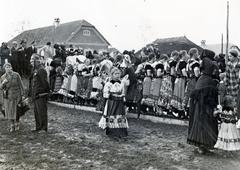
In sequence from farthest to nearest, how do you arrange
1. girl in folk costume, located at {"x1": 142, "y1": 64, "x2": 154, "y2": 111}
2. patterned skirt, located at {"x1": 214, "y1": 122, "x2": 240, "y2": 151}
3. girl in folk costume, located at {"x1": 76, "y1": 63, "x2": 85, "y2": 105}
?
girl in folk costume, located at {"x1": 76, "y1": 63, "x2": 85, "y2": 105} < girl in folk costume, located at {"x1": 142, "y1": 64, "x2": 154, "y2": 111} < patterned skirt, located at {"x1": 214, "y1": 122, "x2": 240, "y2": 151}

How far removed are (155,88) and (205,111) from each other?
4042 mm

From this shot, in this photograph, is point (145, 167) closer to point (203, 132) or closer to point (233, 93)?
point (203, 132)

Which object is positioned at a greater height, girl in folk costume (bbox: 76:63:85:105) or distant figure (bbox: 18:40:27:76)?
distant figure (bbox: 18:40:27:76)

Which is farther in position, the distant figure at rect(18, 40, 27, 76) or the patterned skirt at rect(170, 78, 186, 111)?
the distant figure at rect(18, 40, 27, 76)

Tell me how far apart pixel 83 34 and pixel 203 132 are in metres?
41.6

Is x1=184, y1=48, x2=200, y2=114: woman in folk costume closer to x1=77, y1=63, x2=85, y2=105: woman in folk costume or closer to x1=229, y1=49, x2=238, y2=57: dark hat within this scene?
x1=229, y1=49, x2=238, y2=57: dark hat

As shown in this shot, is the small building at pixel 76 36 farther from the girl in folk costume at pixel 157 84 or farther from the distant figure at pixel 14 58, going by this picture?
the girl in folk costume at pixel 157 84

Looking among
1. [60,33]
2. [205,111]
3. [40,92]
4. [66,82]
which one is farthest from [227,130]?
[60,33]

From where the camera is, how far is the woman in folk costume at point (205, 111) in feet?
25.3

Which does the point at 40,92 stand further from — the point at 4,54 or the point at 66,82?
the point at 4,54

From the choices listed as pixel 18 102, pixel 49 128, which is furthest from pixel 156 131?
pixel 18 102

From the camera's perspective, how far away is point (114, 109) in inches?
377

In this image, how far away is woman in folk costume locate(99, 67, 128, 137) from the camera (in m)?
9.59

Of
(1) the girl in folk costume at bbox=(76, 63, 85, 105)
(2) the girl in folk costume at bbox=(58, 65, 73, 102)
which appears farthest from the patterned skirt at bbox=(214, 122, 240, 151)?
(2) the girl in folk costume at bbox=(58, 65, 73, 102)
